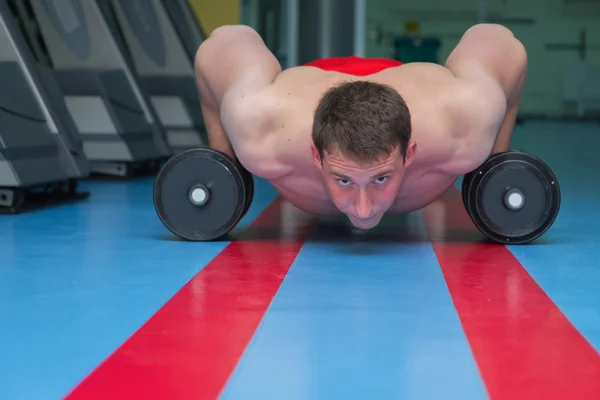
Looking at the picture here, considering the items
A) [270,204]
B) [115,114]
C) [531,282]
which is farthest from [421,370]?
[115,114]

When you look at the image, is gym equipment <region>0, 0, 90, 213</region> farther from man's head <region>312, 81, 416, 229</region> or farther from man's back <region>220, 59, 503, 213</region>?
man's head <region>312, 81, 416, 229</region>

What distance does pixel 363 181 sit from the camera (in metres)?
2.69

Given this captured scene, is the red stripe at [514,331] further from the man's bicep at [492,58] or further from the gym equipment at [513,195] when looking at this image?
the man's bicep at [492,58]

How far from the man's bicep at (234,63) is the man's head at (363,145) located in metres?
0.46

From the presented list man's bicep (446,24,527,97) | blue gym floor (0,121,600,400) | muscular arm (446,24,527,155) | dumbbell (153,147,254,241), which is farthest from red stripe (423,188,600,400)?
dumbbell (153,147,254,241)

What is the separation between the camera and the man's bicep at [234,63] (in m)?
3.20

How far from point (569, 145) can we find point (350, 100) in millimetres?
7769

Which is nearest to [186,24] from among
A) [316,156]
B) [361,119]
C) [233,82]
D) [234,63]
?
[234,63]

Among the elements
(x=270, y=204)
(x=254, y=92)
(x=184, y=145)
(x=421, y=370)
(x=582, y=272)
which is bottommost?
(x=184, y=145)

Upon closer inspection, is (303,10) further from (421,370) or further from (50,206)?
(421,370)

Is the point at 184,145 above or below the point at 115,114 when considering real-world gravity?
below

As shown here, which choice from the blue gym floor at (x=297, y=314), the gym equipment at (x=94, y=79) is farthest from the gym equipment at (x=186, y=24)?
the blue gym floor at (x=297, y=314)

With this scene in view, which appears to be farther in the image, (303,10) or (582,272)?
(303,10)

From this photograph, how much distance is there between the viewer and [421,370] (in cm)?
182
